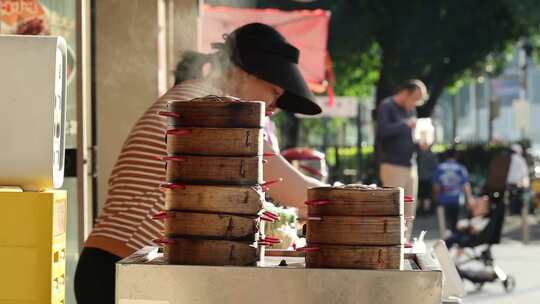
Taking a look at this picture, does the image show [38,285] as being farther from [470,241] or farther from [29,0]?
[470,241]

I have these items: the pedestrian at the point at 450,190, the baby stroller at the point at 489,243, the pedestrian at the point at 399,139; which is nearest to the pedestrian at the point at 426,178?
the pedestrian at the point at 450,190

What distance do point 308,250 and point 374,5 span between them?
929 inches

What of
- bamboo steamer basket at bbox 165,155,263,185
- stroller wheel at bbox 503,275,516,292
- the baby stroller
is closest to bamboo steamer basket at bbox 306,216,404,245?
bamboo steamer basket at bbox 165,155,263,185

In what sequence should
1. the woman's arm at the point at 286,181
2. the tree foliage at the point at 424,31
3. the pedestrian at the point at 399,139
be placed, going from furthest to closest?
1. the tree foliage at the point at 424,31
2. the pedestrian at the point at 399,139
3. the woman's arm at the point at 286,181

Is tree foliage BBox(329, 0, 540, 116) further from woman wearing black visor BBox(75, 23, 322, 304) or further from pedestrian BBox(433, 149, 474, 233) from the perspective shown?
woman wearing black visor BBox(75, 23, 322, 304)

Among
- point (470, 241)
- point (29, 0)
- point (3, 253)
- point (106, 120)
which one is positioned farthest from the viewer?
point (470, 241)

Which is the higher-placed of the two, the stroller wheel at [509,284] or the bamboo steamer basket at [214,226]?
the bamboo steamer basket at [214,226]

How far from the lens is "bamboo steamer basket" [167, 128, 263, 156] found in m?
2.92

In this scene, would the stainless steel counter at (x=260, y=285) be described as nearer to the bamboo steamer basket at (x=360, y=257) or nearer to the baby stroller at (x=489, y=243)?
the bamboo steamer basket at (x=360, y=257)

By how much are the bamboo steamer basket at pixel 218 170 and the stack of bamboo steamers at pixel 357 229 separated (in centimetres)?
17

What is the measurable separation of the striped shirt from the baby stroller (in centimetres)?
837

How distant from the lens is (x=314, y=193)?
297 centimetres

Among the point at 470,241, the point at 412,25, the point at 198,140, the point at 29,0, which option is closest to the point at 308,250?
the point at 198,140

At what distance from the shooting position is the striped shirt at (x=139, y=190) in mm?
3867
